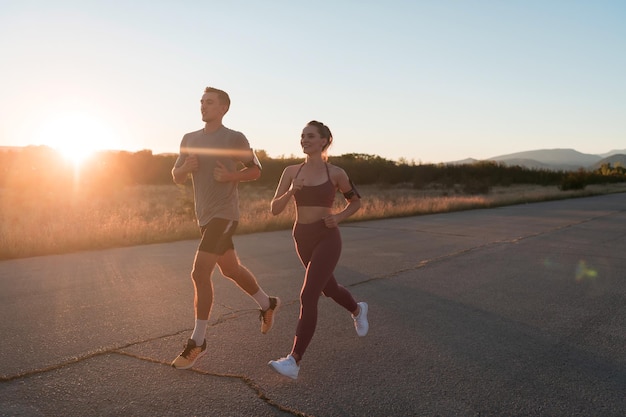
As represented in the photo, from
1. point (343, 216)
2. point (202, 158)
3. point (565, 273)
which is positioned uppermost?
point (202, 158)

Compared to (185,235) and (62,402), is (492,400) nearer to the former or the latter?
(62,402)

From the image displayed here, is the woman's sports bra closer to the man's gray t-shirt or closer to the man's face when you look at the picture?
the man's gray t-shirt

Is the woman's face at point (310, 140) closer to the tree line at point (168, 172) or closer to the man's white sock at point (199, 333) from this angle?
the man's white sock at point (199, 333)

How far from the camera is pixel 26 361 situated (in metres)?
3.90

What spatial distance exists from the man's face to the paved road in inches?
75.1

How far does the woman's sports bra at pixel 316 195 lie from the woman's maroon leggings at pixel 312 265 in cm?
15

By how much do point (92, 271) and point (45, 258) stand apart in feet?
6.31

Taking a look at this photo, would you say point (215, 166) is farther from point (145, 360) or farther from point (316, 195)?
point (145, 360)

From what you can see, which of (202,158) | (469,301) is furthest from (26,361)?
(469,301)

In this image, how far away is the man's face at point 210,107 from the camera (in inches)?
155

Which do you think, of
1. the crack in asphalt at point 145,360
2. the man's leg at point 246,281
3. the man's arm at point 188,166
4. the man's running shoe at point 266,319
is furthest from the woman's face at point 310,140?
the crack in asphalt at point 145,360

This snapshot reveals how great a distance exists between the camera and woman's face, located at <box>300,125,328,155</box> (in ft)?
12.9

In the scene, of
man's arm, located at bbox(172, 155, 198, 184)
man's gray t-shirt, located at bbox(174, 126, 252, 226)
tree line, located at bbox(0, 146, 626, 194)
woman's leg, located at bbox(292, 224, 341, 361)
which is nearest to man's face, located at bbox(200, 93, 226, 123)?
man's gray t-shirt, located at bbox(174, 126, 252, 226)

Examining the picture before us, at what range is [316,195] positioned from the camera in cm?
386
